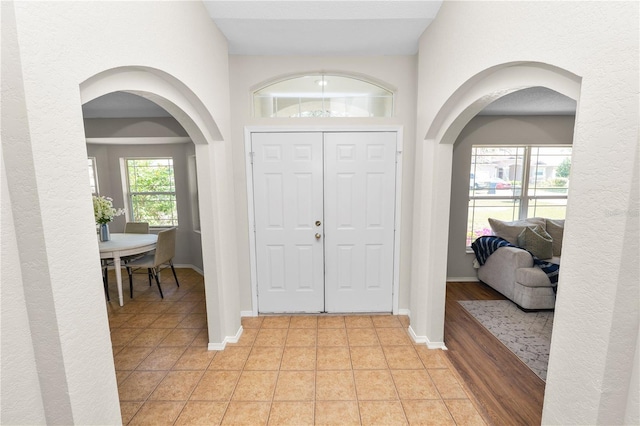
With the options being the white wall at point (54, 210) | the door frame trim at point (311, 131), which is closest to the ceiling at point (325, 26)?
the door frame trim at point (311, 131)

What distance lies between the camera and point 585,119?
115 cm

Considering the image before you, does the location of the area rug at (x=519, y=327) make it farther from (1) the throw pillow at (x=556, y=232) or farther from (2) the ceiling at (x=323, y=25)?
(2) the ceiling at (x=323, y=25)

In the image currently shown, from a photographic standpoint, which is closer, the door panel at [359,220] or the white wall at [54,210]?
the white wall at [54,210]

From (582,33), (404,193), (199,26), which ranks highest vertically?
(199,26)

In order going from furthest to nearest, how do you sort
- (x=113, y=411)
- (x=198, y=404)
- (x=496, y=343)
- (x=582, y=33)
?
(x=496, y=343), (x=198, y=404), (x=113, y=411), (x=582, y=33)

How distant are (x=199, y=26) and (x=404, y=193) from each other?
246cm

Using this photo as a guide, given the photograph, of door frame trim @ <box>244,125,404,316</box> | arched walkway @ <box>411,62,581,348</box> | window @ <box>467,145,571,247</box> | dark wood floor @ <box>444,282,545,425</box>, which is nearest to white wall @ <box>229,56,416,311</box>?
door frame trim @ <box>244,125,404,316</box>

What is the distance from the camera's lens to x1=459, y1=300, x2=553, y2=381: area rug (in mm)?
2625

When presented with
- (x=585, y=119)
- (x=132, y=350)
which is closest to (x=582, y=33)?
(x=585, y=119)

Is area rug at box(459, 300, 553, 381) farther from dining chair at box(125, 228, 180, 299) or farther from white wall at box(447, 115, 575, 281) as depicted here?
dining chair at box(125, 228, 180, 299)

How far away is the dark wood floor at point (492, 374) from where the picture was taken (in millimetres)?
2020

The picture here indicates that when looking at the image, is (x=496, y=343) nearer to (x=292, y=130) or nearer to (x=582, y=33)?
(x=582, y=33)

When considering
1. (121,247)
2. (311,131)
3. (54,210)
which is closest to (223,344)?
(121,247)

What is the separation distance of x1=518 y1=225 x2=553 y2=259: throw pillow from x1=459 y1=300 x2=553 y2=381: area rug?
769mm
